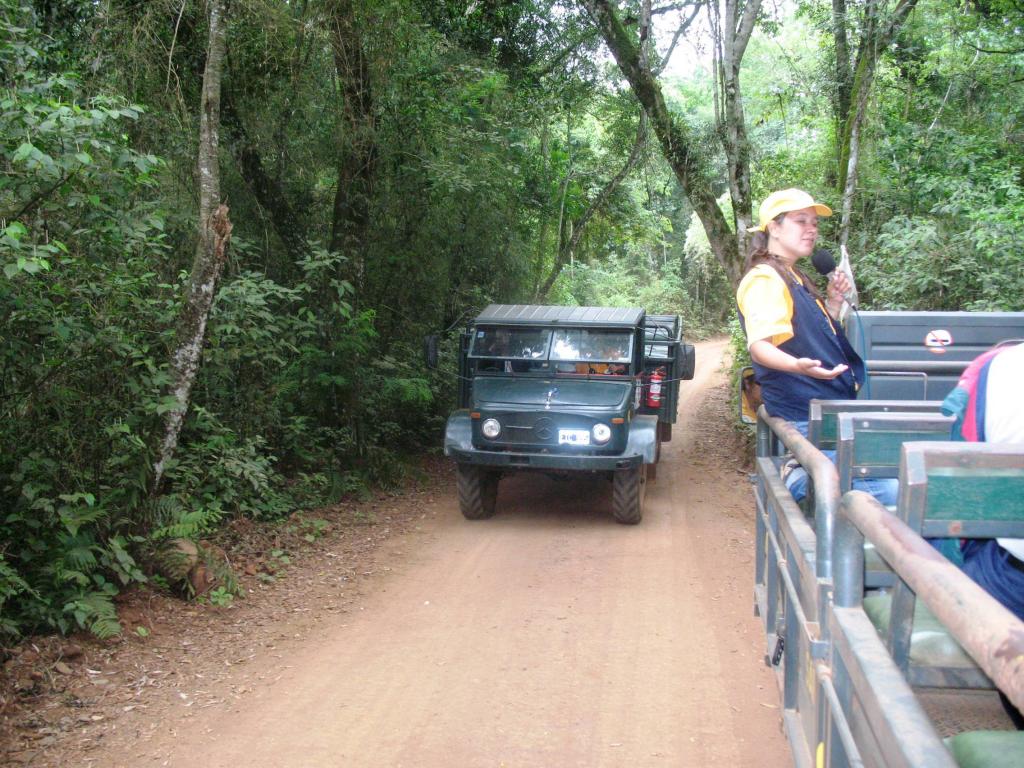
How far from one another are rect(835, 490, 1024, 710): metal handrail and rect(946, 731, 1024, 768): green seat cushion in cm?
34

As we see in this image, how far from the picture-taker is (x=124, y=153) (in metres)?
5.19

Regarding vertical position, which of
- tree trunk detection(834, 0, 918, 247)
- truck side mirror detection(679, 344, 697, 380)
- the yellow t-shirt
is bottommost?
truck side mirror detection(679, 344, 697, 380)

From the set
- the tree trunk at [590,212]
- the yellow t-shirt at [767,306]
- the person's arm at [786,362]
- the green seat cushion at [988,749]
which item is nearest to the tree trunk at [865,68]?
the tree trunk at [590,212]

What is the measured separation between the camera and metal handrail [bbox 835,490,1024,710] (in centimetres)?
109

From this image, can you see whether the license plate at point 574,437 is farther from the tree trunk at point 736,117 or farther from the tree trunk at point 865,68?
the tree trunk at point 865,68

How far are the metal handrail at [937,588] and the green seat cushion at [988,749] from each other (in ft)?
1.10

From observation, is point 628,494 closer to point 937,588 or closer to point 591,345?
point 591,345

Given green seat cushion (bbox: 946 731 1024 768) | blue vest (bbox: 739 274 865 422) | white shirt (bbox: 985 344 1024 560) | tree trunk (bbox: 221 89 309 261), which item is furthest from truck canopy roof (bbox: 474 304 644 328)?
green seat cushion (bbox: 946 731 1024 768)

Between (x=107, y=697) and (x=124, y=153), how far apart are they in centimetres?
305

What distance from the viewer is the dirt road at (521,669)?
4371 millimetres

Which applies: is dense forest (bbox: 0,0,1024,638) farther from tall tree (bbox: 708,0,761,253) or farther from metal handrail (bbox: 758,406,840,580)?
metal handrail (bbox: 758,406,840,580)

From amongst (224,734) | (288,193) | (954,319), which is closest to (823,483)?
(224,734)

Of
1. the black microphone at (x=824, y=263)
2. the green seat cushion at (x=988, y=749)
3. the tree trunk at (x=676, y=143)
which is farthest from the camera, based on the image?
the tree trunk at (x=676, y=143)

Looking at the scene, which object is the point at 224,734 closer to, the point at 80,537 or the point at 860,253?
the point at 80,537
